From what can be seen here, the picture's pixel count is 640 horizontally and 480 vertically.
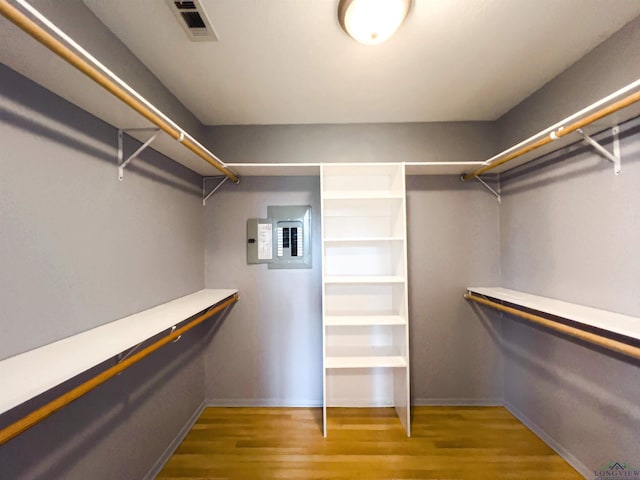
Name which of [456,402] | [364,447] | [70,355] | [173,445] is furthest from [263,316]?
[456,402]

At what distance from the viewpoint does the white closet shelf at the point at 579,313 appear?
1107mm

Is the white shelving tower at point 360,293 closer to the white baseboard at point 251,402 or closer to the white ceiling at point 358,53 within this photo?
the white baseboard at point 251,402

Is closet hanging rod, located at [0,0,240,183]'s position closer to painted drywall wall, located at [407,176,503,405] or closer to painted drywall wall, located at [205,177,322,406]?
painted drywall wall, located at [205,177,322,406]

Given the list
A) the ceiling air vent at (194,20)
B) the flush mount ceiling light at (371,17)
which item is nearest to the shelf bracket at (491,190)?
the flush mount ceiling light at (371,17)

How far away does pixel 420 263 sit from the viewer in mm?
2279

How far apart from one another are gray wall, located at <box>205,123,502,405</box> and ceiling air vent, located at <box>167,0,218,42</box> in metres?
0.98

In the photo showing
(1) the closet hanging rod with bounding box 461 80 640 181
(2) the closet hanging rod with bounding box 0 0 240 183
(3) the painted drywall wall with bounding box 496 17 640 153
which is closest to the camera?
(2) the closet hanging rod with bounding box 0 0 240 183

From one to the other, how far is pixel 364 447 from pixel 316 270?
50.9 inches

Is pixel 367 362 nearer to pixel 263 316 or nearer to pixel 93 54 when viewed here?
pixel 263 316

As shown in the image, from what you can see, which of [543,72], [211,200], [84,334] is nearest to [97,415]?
[84,334]

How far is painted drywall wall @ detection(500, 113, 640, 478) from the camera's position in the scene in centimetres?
131

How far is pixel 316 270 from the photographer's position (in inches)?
89.9

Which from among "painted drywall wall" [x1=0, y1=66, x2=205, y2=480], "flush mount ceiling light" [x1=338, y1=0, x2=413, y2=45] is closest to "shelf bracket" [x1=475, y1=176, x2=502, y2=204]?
"flush mount ceiling light" [x1=338, y1=0, x2=413, y2=45]

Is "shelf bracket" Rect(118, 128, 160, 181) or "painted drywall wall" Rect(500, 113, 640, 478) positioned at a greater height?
"shelf bracket" Rect(118, 128, 160, 181)
